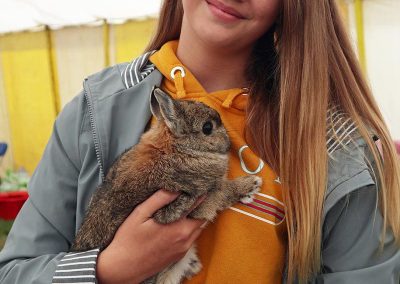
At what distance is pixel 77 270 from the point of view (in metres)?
1.75

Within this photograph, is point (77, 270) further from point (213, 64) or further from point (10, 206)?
point (10, 206)

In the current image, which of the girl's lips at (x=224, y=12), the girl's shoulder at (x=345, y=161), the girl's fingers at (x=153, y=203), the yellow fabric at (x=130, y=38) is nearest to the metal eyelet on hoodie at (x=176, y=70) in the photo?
the girl's lips at (x=224, y=12)

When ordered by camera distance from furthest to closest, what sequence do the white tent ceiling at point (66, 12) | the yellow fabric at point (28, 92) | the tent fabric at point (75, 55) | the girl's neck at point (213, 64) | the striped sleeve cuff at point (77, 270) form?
the yellow fabric at point (28, 92) < the tent fabric at point (75, 55) < the white tent ceiling at point (66, 12) < the girl's neck at point (213, 64) < the striped sleeve cuff at point (77, 270)

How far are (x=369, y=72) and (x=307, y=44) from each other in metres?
4.50

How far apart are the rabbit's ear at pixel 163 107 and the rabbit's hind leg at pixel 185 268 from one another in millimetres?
457

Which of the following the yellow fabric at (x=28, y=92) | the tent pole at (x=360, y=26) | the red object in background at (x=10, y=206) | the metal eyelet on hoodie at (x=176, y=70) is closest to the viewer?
the metal eyelet on hoodie at (x=176, y=70)

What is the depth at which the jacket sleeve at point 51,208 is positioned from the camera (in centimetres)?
189

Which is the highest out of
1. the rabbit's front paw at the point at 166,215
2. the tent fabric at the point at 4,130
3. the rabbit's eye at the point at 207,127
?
the rabbit's eye at the point at 207,127

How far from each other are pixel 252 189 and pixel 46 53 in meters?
6.88

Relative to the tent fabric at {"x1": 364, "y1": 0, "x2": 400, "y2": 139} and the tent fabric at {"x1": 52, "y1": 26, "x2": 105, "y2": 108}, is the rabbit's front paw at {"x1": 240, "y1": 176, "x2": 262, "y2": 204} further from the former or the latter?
the tent fabric at {"x1": 52, "y1": 26, "x2": 105, "y2": 108}

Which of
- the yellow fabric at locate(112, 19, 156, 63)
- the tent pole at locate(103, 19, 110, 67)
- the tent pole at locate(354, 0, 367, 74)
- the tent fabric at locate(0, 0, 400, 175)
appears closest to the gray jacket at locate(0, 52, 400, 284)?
the tent pole at locate(354, 0, 367, 74)

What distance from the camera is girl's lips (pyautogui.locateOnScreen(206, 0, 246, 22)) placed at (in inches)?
75.5

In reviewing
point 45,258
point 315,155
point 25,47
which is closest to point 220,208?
point 315,155

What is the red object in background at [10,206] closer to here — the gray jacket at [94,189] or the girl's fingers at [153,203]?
the gray jacket at [94,189]
